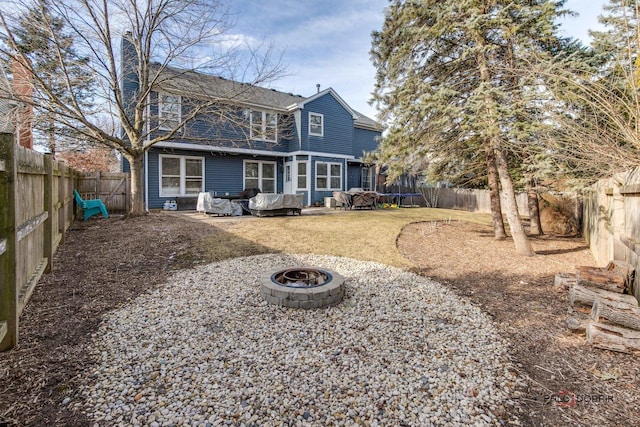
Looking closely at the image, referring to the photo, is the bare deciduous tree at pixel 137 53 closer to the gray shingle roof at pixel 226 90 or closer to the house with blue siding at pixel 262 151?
the gray shingle roof at pixel 226 90

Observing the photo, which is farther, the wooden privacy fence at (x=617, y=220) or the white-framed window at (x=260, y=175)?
the white-framed window at (x=260, y=175)

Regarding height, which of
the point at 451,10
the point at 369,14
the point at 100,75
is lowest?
the point at 100,75

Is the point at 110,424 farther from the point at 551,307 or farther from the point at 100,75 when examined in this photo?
the point at 100,75

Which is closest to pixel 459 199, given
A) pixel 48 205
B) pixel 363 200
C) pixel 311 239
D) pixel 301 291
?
pixel 363 200

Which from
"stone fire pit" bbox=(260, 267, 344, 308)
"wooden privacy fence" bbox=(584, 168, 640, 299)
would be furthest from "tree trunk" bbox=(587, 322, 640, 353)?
"stone fire pit" bbox=(260, 267, 344, 308)

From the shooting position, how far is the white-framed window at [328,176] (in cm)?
1675

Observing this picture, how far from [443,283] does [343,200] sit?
10.6 m

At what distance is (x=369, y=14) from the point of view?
10.5 metres

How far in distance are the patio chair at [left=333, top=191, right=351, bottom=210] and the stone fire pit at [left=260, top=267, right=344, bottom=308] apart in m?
11.1

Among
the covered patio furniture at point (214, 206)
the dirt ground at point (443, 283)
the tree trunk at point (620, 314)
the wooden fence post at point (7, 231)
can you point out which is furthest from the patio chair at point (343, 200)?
the wooden fence post at point (7, 231)

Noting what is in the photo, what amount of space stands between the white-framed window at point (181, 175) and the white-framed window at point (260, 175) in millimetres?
2313

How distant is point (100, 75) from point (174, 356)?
9467 mm

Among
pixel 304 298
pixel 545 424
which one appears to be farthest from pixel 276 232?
pixel 545 424

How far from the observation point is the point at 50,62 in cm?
869
